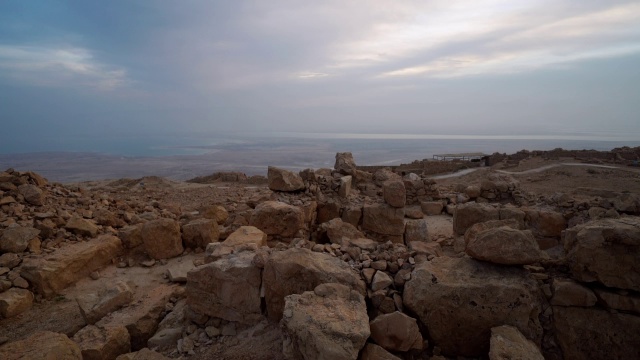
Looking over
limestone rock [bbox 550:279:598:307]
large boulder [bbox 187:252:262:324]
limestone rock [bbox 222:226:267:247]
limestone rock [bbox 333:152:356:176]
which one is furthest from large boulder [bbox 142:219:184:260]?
limestone rock [bbox 550:279:598:307]

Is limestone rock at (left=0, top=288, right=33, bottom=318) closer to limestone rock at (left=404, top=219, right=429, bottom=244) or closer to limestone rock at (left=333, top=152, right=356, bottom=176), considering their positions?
limestone rock at (left=404, top=219, right=429, bottom=244)

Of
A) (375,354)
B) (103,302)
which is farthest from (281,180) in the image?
(375,354)

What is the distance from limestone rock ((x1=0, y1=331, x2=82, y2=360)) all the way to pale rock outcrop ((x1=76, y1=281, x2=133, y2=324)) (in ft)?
2.64

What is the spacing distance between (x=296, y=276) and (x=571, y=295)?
2893mm

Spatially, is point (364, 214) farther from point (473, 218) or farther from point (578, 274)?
point (578, 274)

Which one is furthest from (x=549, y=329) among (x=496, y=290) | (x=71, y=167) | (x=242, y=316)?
(x=71, y=167)

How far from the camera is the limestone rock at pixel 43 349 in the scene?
305cm

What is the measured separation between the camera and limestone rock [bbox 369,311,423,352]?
3.06 metres

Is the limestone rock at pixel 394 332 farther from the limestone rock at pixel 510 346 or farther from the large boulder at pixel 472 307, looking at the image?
the limestone rock at pixel 510 346

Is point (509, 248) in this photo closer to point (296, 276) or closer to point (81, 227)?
point (296, 276)

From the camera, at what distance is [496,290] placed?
3.34 metres

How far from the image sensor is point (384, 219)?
27.9 feet

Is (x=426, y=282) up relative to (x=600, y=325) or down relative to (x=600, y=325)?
up

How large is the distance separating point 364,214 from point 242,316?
532cm
